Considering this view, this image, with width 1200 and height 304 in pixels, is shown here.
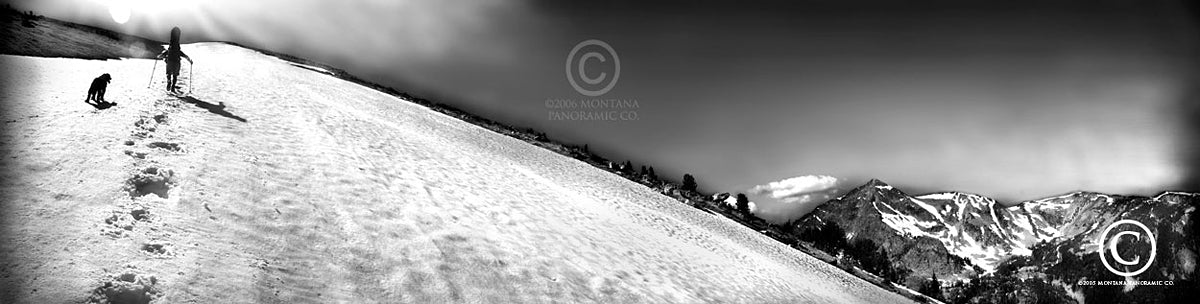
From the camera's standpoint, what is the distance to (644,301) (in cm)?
1123

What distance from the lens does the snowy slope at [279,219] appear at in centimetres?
604

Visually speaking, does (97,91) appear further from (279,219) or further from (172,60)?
(279,219)

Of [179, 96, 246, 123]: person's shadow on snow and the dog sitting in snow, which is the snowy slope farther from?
the dog sitting in snow

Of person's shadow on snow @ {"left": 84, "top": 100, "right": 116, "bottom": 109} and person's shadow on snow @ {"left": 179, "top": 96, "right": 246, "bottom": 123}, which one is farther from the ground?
person's shadow on snow @ {"left": 179, "top": 96, "right": 246, "bottom": 123}

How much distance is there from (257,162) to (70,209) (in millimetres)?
4479

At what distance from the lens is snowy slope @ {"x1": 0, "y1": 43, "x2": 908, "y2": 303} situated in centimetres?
604

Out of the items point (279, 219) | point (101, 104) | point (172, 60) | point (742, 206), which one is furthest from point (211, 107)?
point (742, 206)

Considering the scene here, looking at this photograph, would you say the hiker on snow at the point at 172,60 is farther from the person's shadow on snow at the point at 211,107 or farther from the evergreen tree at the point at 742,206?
the evergreen tree at the point at 742,206

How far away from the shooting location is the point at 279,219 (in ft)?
28.0

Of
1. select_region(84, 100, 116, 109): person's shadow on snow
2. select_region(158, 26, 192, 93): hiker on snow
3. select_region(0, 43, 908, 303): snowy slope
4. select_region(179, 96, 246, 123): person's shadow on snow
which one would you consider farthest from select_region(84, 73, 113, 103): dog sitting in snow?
select_region(158, 26, 192, 93): hiker on snow

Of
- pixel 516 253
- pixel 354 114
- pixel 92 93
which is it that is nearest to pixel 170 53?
pixel 92 93

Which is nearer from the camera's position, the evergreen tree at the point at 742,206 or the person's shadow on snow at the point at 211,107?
the person's shadow on snow at the point at 211,107

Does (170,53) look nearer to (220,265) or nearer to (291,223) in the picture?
(291,223)

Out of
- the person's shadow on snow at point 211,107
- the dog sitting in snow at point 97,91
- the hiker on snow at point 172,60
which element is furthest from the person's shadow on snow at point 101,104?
the hiker on snow at point 172,60
